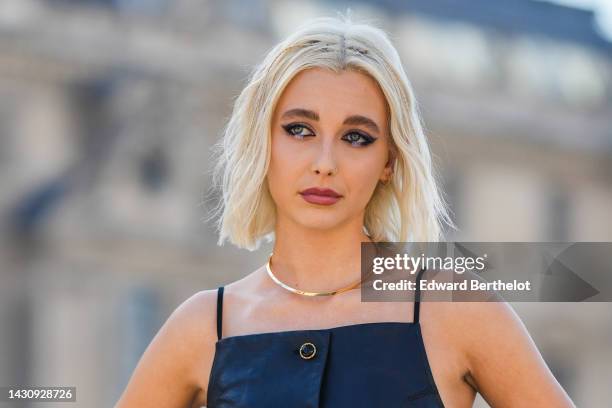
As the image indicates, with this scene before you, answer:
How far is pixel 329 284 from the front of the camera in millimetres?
5211

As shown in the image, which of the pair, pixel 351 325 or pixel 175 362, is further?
pixel 175 362

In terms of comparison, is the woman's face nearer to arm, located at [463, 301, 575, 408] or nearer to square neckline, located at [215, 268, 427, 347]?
square neckline, located at [215, 268, 427, 347]

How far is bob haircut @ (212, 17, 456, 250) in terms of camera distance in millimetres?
5199

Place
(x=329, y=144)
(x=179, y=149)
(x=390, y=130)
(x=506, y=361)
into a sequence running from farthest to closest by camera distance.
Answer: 1. (x=179, y=149)
2. (x=390, y=130)
3. (x=329, y=144)
4. (x=506, y=361)

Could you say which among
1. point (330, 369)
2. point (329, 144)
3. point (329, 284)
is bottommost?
point (330, 369)

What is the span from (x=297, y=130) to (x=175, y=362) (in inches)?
25.2

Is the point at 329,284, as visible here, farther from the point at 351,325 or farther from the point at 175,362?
the point at 175,362

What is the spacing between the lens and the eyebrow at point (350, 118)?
5148mm

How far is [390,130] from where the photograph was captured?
17.2ft

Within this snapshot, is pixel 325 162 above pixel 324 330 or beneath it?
above

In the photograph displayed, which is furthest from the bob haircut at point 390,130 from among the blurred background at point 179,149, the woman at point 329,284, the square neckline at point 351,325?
the blurred background at point 179,149

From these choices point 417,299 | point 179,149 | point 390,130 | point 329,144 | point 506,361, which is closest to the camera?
point 506,361

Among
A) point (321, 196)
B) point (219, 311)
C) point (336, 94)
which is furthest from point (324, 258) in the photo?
point (336, 94)

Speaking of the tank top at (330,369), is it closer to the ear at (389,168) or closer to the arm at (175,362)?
the arm at (175,362)
